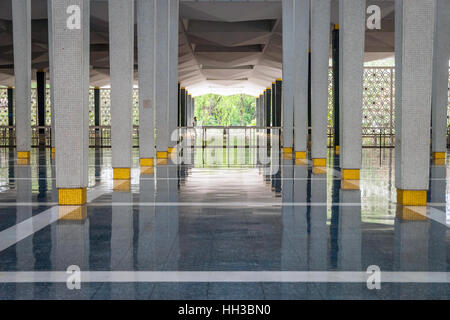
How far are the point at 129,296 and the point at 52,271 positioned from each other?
1173 mm

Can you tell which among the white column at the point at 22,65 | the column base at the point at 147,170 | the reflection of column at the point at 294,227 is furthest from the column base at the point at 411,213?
Result: the white column at the point at 22,65

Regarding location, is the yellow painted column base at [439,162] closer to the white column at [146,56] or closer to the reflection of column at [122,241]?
the white column at [146,56]

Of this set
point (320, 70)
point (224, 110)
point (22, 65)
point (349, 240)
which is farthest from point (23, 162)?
point (224, 110)

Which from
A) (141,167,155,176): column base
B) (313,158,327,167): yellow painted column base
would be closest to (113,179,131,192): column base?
(141,167,155,176): column base

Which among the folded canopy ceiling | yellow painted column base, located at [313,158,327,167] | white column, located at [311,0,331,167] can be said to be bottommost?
yellow painted column base, located at [313,158,327,167]

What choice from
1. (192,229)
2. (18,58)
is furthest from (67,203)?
(18,58)

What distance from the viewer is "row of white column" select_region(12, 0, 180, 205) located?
9367 millimetres

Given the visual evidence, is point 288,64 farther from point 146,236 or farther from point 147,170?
point 146,236

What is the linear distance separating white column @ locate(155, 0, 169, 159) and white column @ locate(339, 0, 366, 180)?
8607 mm

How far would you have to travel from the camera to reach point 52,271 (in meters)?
5.12

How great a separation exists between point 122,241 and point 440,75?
17119 mm

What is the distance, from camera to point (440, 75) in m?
20.3

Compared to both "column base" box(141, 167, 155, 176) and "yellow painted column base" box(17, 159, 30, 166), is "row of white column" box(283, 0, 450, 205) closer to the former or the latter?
"column base" box(141, 167, 155, 176)

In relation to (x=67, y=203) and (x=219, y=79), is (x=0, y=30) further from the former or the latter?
(x=219, y=79)
